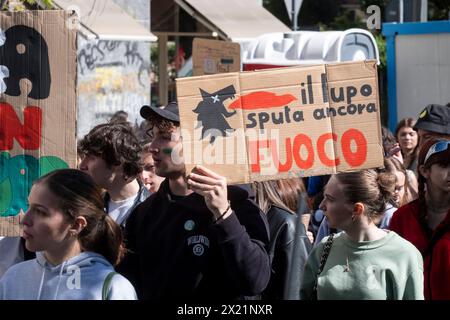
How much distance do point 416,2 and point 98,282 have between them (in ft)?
43.0

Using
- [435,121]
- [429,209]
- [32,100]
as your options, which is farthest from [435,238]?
[435,121]

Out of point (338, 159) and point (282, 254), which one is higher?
point (338, 159)

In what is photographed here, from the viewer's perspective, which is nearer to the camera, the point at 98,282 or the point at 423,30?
the point at 98,282

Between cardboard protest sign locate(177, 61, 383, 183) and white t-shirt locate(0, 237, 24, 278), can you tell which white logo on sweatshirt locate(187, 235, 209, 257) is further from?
white t-shirt locate(0, 237, 24, 278)

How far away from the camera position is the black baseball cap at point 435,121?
7461mm

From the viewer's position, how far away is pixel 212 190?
3857 mm

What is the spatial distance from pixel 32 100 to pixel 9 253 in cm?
75

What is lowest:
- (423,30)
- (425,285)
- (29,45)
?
(425,285)

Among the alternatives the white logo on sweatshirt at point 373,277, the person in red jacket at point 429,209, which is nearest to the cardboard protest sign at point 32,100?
the white logo on sweatshirt at point 373,277

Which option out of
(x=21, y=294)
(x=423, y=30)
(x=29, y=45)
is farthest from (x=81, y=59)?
(x=21, y=294)

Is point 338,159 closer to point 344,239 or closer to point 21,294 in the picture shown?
point 344,239

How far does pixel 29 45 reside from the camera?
4.39 metres

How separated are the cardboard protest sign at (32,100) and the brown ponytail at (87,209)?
0.59 metres

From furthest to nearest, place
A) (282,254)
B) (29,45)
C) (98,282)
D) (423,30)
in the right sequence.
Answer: (423,30)
(282,254)
(29,45)
(98,282)
